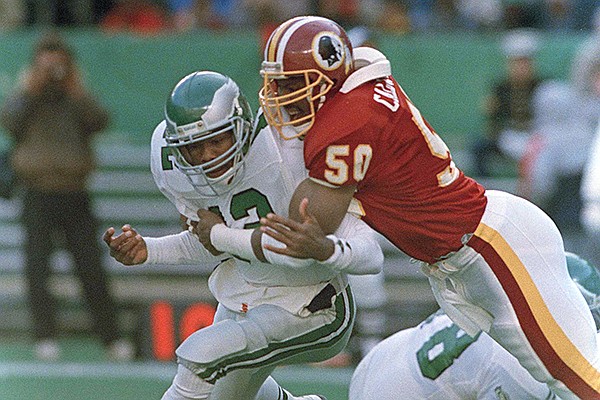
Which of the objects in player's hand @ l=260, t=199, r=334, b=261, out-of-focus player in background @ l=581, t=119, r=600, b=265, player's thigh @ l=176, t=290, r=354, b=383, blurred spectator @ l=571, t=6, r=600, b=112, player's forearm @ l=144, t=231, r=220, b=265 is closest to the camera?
player's hand @ l=260, t=199, r=334, b=261

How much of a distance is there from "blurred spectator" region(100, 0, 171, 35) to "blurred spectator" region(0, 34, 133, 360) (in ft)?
2.98

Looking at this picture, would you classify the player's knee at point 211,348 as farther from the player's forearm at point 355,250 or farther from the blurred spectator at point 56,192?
the blurred spectator at point 56,192

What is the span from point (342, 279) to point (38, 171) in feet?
11.5

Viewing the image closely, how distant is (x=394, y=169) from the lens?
365 cm

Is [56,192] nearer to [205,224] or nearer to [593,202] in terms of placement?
[593,202]

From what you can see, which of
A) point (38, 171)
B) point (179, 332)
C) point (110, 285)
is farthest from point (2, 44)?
point (179, 332)

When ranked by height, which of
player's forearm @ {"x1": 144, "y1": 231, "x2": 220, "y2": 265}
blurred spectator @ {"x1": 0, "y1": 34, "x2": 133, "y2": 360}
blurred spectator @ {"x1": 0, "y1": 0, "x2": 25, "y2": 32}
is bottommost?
blurred spectator @ {"x1": 0, "y1": 34, "x2": 133, "y2": 360}

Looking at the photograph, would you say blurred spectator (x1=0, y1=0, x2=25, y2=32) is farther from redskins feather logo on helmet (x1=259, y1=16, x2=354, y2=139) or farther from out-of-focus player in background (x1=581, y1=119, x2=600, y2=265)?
redskins feather logo on helmet (x1=259, y1=16, x2=354, y2=139)

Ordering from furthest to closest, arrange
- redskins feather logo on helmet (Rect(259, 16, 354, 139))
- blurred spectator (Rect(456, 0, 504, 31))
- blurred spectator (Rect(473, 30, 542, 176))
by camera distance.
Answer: blurred spectator (Rect(456, 0, 504, 31)) < blurred spectator (Rect(473, 30, 542, 176)) < redskins feather logo on helmet (Rect(259, 16, 354, 139))

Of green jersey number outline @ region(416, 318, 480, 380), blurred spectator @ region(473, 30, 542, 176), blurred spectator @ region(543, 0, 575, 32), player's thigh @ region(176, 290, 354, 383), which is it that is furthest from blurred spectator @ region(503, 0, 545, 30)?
player's thigh @ region(176, 290, 354, 383)

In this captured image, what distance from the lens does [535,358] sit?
3.78m

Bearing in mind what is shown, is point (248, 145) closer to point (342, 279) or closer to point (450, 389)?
point (342, 279)

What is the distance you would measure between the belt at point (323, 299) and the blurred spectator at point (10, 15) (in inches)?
185

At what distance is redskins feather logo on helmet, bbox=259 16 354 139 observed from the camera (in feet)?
11.9
